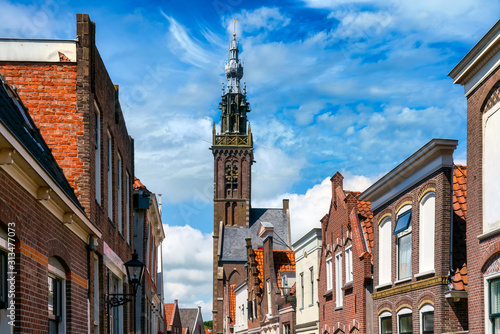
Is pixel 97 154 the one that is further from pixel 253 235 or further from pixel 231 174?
pixel 231 174

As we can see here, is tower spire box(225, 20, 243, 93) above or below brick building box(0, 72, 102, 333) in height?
above

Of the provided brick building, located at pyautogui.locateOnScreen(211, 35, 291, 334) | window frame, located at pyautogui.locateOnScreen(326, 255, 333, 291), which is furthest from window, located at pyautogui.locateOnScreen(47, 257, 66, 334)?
brick building, located at pyautogui.locateOnScreen(211, 35, 291, 334)

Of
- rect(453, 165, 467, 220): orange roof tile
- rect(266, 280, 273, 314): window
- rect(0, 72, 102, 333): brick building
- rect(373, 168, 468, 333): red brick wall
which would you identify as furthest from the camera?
rect(266, 280, 273, 314): window

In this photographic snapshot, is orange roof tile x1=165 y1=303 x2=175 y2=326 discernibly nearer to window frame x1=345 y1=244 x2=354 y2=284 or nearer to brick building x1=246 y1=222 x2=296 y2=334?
brick building x1=246 y1=222 x2=296 y2=334

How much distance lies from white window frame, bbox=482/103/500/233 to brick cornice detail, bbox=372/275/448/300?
2.65 metres

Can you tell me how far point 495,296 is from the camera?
500 inches

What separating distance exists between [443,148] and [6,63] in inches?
389

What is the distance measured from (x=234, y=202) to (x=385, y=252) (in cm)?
7779

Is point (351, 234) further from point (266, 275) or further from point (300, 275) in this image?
point (266, 275)

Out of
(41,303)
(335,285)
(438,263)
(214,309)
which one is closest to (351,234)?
(335,285)

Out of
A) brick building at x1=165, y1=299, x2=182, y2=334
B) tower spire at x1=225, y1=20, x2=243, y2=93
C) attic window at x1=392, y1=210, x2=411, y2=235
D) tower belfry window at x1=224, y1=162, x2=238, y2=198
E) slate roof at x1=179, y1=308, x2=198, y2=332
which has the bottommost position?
slate roof at x1=179, y1=308, x2=198, y2=332

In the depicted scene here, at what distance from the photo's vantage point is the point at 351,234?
75.4 feet

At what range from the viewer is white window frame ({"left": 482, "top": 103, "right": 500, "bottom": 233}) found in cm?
1278

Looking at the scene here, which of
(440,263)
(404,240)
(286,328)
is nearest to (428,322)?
(440,263)
